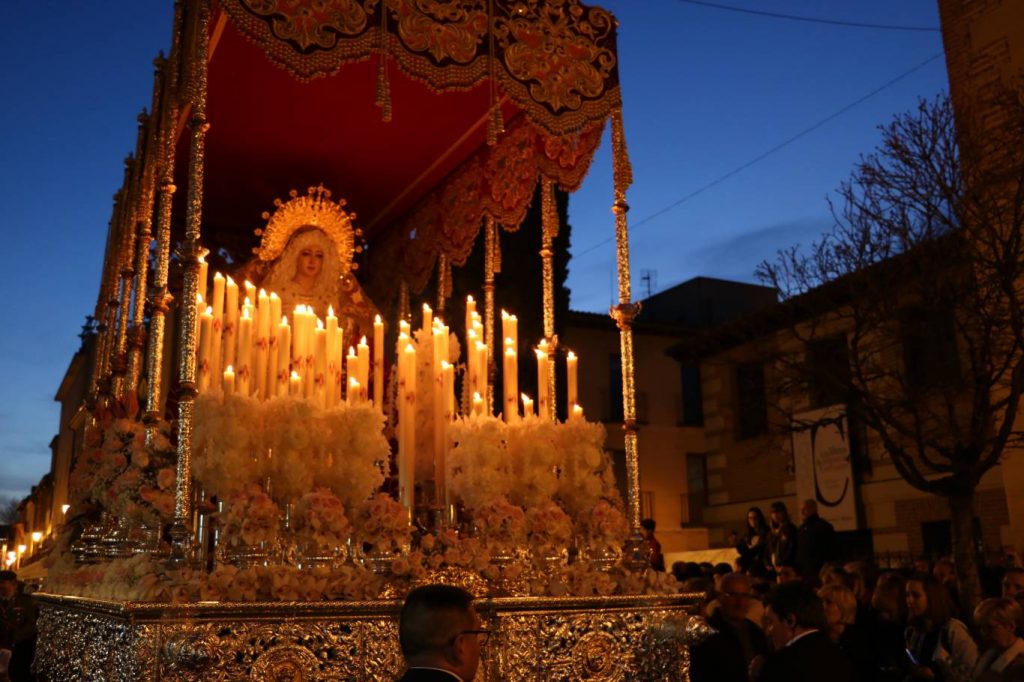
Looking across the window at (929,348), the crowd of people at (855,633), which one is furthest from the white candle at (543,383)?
the window at (929,348)

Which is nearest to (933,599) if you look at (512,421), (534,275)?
(512,421)

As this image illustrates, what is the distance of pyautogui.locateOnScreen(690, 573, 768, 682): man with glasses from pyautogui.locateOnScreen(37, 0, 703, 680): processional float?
0.12 meters

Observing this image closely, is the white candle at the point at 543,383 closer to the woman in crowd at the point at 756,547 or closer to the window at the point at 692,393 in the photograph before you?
the woman in crowd at the point at 756,547

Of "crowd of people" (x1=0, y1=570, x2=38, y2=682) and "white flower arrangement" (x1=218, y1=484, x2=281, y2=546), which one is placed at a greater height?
"white flower arrangement" (x1=218, y1=484, x2=281, y2=546)

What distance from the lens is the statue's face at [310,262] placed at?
695 cm

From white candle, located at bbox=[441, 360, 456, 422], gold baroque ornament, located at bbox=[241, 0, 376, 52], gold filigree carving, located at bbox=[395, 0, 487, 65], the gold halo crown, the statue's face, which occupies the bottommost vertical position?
white candle, located at bbox=[441, 360, 456, 422]

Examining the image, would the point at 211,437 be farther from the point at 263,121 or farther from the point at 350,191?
the point at 350,191

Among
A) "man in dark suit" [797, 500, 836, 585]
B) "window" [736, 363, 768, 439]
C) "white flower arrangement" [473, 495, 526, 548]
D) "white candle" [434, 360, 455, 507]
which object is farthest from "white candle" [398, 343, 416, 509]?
"window" [736, 363, 768, 439]

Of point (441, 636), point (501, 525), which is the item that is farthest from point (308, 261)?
point (441, 636)

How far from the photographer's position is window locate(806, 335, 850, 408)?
9.84 meters

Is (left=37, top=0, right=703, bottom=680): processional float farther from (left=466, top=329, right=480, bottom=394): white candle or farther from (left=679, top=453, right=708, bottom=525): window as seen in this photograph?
(left=679, top=453, right=708, bottom=525): window

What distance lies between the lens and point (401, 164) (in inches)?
283

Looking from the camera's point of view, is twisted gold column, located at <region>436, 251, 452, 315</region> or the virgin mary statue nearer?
the virgin mary statue

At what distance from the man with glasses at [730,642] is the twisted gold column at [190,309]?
2.52m
